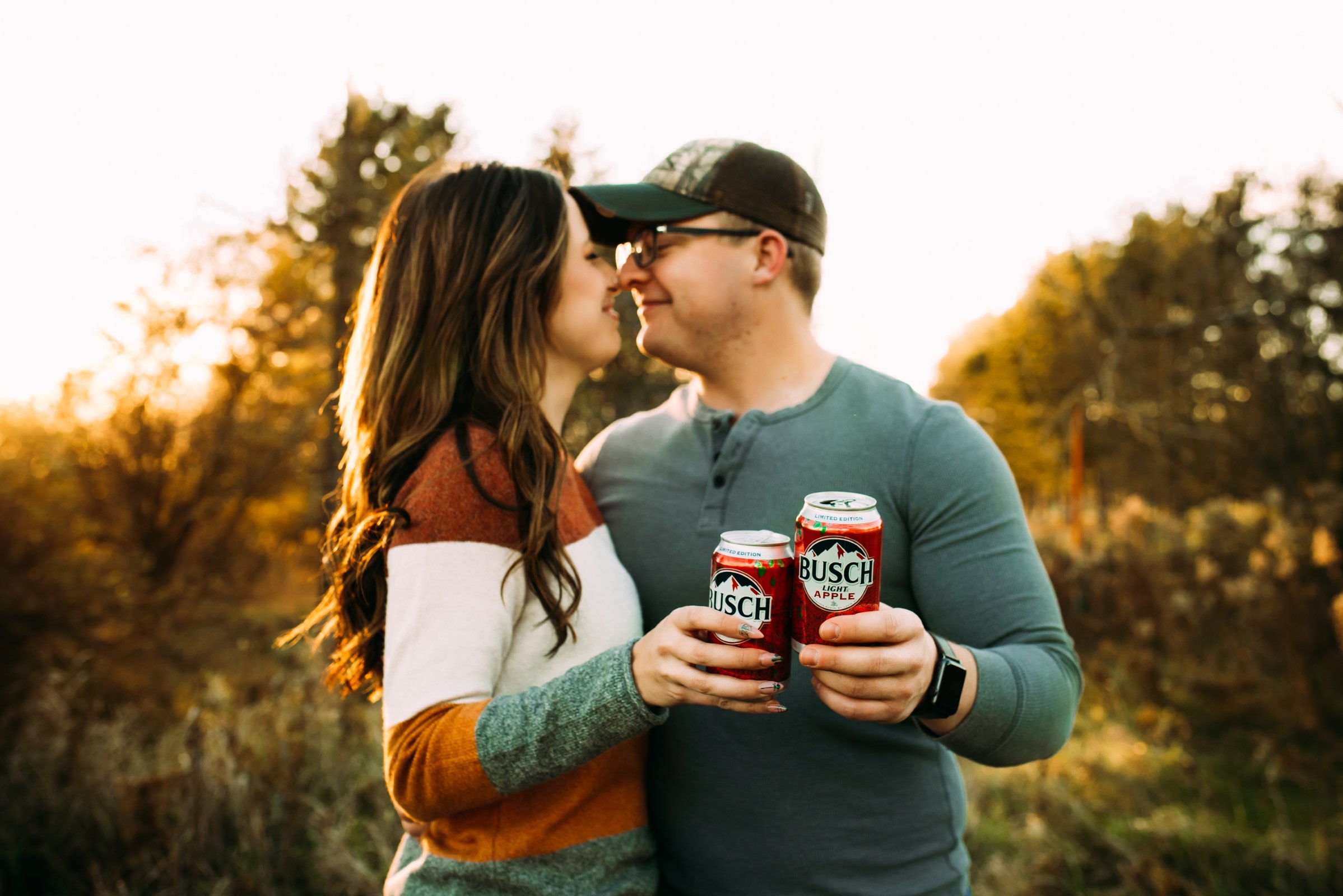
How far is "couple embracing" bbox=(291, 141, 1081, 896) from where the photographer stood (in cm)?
134

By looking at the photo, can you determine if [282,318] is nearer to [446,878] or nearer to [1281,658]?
[446,878]

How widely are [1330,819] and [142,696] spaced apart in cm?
709

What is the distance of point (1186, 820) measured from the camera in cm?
367

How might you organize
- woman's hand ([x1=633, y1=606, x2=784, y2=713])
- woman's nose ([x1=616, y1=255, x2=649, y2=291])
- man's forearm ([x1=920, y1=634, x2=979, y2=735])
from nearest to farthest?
1. woman's hand ([x1=633, y1=606, x2=784, y2=713])
2. man's forearm ([x1=920, y1=634, x2=979, y2=735])
3. woman's nose ([x1=616, y1=255, x2=649, y2=291])

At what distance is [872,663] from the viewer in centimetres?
120

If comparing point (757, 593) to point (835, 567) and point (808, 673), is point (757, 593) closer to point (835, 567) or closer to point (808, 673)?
point (835, 567)

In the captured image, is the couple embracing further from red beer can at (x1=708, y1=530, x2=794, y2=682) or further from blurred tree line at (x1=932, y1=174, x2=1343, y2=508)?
blurred tree line at (x1=932, y1=174, x2=1343, y2=508)

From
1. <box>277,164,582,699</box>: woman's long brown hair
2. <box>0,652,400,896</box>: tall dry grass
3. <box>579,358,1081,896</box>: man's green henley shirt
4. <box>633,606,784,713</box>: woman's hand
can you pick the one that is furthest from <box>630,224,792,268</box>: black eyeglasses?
<box>0,652,400,896</box>: tall dry grass

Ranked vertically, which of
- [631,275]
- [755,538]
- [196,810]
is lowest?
[196,810]

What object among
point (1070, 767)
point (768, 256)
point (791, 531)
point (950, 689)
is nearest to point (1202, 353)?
point (1070, 767)

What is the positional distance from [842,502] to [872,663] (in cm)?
26

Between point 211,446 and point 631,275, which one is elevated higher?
point 631,275

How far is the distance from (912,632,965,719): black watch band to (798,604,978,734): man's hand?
0.22 feet

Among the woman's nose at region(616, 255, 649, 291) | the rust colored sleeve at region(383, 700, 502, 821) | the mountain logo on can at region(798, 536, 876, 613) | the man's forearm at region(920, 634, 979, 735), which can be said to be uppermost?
the woman's nose at region(616, 255, 649, 291)
